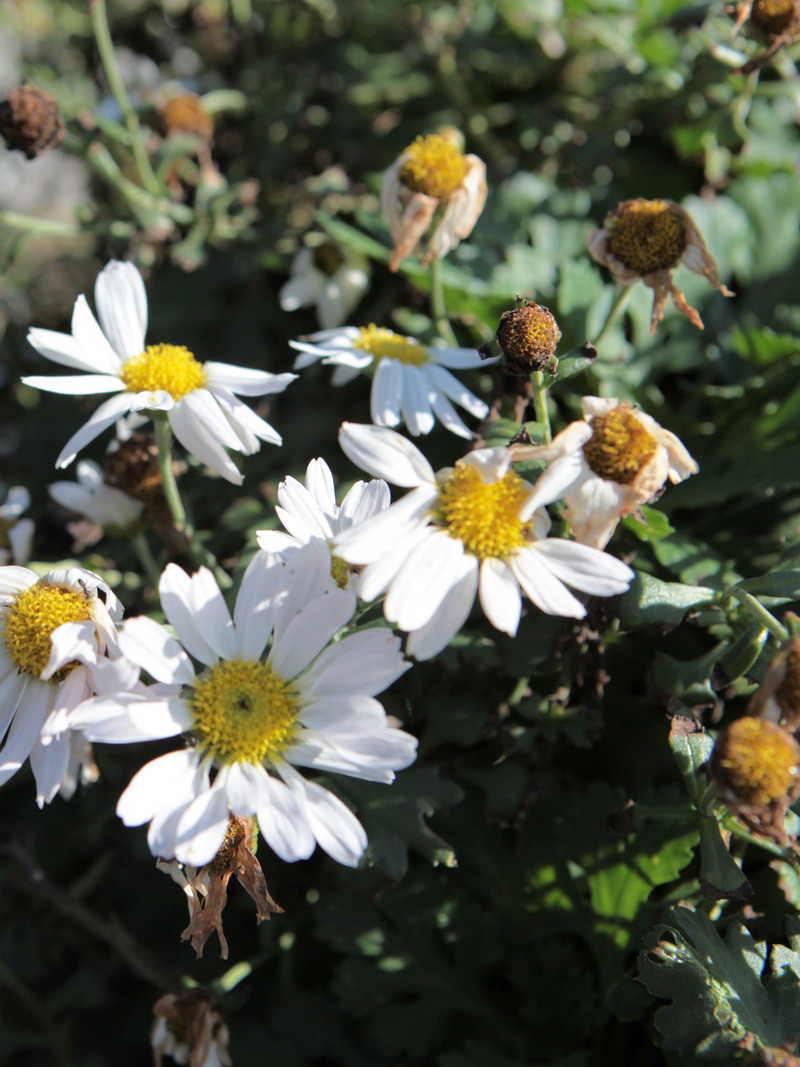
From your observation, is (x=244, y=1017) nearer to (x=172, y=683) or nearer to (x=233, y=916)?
(x=233, y=916)

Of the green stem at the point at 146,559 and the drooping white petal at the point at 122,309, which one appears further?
the green stem at the point at 146,559

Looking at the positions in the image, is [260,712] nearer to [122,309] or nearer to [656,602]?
[656,602]

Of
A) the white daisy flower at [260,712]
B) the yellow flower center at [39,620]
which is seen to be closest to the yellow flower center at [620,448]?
the white daisy flower at [260,712]

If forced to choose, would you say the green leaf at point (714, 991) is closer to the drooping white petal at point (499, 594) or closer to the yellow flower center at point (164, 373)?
the drooping white petal at point (499, 594)

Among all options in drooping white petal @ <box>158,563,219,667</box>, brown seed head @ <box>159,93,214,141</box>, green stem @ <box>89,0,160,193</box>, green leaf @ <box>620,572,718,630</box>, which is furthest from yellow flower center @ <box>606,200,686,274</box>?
brown seed head @ <box>159,93,214,141</box>

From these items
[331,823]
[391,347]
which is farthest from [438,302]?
[331,823]
